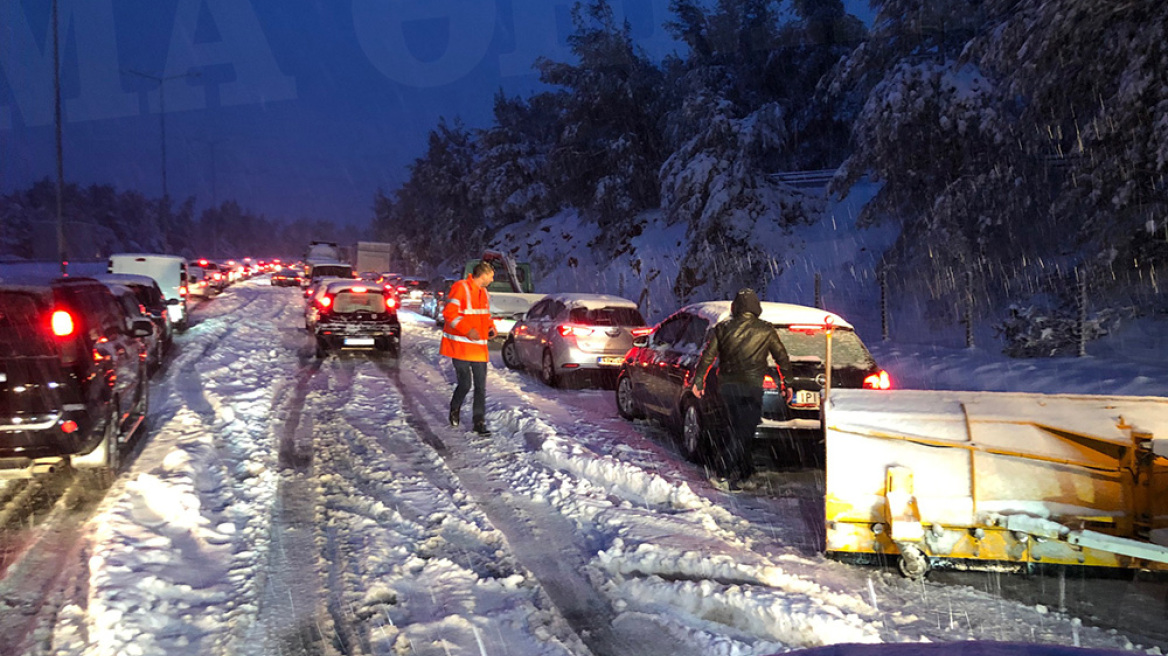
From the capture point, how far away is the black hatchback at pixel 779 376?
8.08m

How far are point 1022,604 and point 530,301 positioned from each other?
55.3 ft

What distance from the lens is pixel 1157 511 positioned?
5176mm

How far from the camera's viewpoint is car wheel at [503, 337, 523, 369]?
54.9ft

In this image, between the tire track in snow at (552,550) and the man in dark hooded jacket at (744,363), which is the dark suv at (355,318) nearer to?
the tire track in snow at (552,550)

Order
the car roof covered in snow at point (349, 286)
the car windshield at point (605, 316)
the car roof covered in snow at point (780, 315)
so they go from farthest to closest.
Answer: the car roof covered in snow at point (349, 286) < the car windshield at point (605, 316) < the car roof covered in snow at point (780, 315)

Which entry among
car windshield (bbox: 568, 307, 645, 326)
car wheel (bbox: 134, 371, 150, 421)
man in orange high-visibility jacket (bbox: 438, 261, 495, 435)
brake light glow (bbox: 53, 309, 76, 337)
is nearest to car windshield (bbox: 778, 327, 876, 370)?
man in orange high-visibility jacket (bbox: 438, 261, 495, 435)

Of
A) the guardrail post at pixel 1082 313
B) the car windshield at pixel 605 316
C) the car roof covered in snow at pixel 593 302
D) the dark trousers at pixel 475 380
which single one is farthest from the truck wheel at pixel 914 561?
the guardrail post at pixel 1082 313

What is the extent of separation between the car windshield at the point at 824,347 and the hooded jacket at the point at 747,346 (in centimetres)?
89

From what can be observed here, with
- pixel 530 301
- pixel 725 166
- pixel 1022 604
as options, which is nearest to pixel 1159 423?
pixel 1022 604

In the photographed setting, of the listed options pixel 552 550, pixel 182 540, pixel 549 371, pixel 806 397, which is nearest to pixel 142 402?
pixel 182 540

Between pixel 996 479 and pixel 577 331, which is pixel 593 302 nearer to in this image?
pixel 577 331

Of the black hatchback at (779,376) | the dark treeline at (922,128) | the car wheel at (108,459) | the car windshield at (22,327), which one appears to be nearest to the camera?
the car windshield at (22,327)

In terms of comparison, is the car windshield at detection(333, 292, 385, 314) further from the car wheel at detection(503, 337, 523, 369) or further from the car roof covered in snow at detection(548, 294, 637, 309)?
the car roof covered in snow at detection(548, 294, 637, 309)

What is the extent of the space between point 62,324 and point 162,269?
17.2 m
